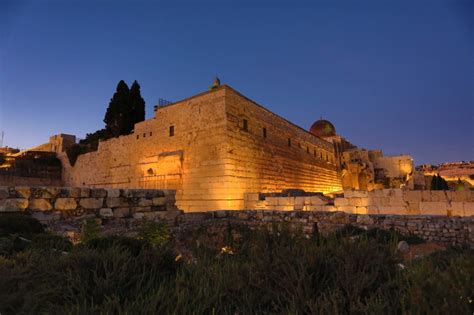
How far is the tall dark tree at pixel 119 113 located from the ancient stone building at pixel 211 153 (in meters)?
5.69

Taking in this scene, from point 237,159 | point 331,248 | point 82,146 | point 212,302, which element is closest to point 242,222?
point 237,159

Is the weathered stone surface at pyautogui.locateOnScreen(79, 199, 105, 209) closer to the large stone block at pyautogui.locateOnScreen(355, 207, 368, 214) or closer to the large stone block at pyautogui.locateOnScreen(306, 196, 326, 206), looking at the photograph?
the large stone block at pyautogui.locateOnScreen(306, 196, 326, 206)

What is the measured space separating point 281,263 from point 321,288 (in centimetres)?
37

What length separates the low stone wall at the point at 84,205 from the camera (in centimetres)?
551

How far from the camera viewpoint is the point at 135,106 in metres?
27.4

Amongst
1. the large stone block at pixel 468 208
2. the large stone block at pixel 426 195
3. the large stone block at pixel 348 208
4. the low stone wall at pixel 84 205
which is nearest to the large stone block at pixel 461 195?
the large stone block at pixel 468 208

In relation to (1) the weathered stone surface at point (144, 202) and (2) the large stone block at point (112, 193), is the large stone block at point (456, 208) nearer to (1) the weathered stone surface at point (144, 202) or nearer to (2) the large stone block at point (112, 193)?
(1) the weathered stone surface at point (144, 202)

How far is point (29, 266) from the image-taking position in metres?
2.54

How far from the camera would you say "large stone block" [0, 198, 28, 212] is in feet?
17.3

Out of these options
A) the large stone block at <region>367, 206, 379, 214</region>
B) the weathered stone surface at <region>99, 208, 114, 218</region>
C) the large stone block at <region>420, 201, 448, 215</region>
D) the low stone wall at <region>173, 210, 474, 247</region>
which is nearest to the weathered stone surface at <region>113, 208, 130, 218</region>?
the weathered stone surface at <region>99, 208, 114, 218</region>

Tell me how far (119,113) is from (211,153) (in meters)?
17.4

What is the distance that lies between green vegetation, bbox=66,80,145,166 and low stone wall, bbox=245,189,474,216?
18904 millimetres

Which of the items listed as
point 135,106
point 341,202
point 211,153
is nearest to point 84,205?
point 211,153

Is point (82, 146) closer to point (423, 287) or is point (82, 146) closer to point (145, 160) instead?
point (145, 160)
